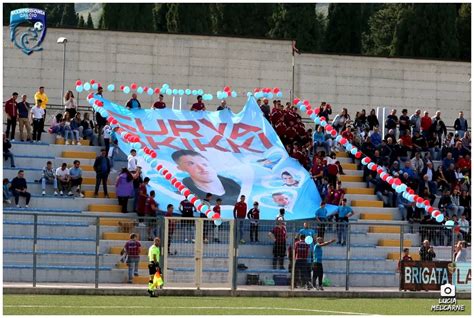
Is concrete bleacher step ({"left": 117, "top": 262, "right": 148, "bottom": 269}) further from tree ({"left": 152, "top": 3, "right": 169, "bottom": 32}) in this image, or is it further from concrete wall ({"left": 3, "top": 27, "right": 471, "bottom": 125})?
tree ({"left": 152, "top": 3, "right": 169, "bottom": 32})

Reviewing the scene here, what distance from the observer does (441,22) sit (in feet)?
237

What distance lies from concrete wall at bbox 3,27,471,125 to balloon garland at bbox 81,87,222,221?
7.33 m

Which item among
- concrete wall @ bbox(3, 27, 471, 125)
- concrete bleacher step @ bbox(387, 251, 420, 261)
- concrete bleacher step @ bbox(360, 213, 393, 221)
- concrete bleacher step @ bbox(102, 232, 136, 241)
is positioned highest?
concrete wall @ bbox(3, 27, 471, 125)

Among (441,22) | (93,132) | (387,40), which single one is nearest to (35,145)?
(93,132)

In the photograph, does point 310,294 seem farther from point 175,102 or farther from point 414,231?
point 175,102

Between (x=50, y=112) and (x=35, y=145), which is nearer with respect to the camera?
(x=35, y=145)

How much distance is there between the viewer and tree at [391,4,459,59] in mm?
71625

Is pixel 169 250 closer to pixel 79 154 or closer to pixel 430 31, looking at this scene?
pixel 79 154

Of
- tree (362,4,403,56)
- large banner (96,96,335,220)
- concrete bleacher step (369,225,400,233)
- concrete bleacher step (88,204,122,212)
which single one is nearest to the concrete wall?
large banner (96,96,335,220)

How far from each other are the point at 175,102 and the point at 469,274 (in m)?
14.0

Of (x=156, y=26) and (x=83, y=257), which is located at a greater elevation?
(x=156, y=26)

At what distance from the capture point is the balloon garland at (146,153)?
125 ft

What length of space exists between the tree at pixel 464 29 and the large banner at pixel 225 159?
33.1 m

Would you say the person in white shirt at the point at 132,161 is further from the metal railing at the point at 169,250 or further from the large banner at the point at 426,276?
the large banner at the point at 426,276
